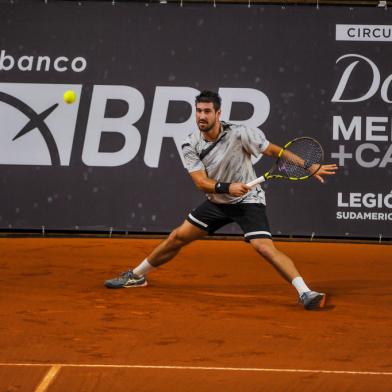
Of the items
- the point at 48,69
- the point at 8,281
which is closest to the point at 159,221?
the point at 48,69

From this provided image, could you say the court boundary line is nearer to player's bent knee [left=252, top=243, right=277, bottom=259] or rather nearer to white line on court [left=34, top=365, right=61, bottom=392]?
white line on court [left=34, top=365, right=61, bottom=392]

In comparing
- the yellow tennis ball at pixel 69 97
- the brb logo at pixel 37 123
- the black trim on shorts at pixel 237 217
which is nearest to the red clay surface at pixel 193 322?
the black trim on shorts at pixel 237 217

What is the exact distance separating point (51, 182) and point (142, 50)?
170cm

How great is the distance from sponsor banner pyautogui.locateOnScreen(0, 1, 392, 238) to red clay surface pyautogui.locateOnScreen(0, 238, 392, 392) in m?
0.79

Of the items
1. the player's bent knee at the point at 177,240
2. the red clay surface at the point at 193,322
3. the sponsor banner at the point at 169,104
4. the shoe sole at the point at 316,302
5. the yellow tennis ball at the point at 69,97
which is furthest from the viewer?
the sponsor banner at the point at 169,104

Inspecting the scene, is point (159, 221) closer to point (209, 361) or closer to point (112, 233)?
point (112, 233)

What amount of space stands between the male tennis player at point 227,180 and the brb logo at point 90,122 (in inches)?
124

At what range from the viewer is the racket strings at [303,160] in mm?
6754

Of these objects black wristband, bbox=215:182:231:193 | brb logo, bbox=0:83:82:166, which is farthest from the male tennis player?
brb logo, bbox=0:83:82:166

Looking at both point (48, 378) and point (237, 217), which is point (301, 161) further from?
point (48, 378)

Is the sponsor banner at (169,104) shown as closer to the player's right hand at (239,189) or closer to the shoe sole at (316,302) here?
the shoe sole at (316,302)

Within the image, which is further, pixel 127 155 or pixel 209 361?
pixel 127 155

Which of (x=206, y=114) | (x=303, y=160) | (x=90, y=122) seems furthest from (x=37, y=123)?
(x=303, y=160)

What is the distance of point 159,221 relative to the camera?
10.3m
